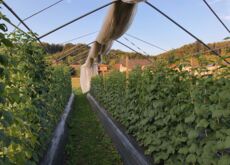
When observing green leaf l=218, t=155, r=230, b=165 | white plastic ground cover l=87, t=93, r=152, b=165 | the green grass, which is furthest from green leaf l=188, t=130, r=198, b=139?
the green grass

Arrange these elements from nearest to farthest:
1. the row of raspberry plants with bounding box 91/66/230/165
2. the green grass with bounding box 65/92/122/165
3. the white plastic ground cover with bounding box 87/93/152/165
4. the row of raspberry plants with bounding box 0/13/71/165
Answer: the row of raspberry plants with bounding box 0/13/71/165, the row of raspberry plants with bounding box 91/66/230/165, the white plastic ground cover with bounding box 87/93/152/165, the green grass with bounding box 65/92/122/165

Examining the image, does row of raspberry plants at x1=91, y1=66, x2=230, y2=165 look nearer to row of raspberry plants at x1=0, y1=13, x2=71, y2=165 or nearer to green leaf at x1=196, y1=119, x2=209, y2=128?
green leaf at x1=196, y1=119, x2=209, y2=128

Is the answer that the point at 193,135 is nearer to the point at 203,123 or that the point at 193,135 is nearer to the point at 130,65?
the point at 203,123

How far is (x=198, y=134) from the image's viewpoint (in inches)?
95.7

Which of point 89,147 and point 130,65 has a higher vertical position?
point 130,65

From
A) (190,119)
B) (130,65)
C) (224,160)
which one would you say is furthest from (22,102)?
(130,65)

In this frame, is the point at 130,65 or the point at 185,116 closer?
the point at 185,116

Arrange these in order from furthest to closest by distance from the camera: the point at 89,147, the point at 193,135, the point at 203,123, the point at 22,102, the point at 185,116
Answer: the point at 89,147 < the point at 185,116 < the point at 22,102 < the point at 193,135 < the point at 203,123

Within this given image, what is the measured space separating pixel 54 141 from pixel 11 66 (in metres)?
2.17

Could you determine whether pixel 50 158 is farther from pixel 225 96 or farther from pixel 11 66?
pixel 225 96

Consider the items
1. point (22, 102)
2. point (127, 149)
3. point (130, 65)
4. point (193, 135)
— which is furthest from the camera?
point (130, 65)

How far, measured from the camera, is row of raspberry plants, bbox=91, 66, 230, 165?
2.15m

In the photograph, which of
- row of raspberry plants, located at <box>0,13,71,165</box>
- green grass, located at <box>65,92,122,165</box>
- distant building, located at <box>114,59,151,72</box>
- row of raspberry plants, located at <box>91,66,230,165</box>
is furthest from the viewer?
distant building, located at <box>114,59,151,72</box>

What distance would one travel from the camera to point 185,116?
2748 mm
